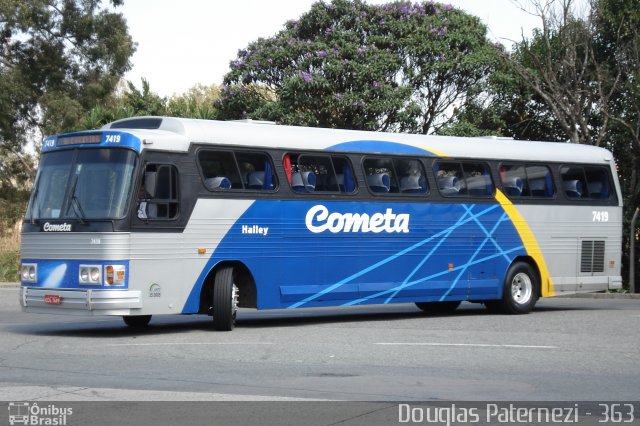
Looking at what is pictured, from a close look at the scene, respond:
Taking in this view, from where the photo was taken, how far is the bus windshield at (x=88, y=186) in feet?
53.2

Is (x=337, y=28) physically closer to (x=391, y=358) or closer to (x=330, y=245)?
(x=330, y=245)

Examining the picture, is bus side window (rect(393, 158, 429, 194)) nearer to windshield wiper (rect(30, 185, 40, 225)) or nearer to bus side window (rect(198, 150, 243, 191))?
bus side window (rect(198, 150, 243, 191))

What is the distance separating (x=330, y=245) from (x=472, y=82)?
798 inches

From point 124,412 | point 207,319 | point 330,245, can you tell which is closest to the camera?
point 124,412

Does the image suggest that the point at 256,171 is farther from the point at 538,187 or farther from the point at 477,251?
the point at 538,187

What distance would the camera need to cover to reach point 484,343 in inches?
596

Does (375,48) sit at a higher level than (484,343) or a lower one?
higher

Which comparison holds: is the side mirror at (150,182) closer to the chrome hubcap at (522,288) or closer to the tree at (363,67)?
the chrome hubcap at (522,288)

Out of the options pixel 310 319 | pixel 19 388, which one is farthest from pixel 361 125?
pixel 19 388

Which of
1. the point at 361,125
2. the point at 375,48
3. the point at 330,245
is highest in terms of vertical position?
the point at 375,48

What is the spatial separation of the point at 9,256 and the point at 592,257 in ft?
72.8

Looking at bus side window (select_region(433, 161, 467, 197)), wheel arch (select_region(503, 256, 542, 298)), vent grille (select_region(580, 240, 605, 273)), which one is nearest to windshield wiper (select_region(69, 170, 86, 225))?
bus side window (select_region(433, 161, 467, 197))

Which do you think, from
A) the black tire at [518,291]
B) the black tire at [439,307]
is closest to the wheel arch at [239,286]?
the black tire at [439,307]

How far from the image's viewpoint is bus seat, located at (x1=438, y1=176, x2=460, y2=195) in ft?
67.4
